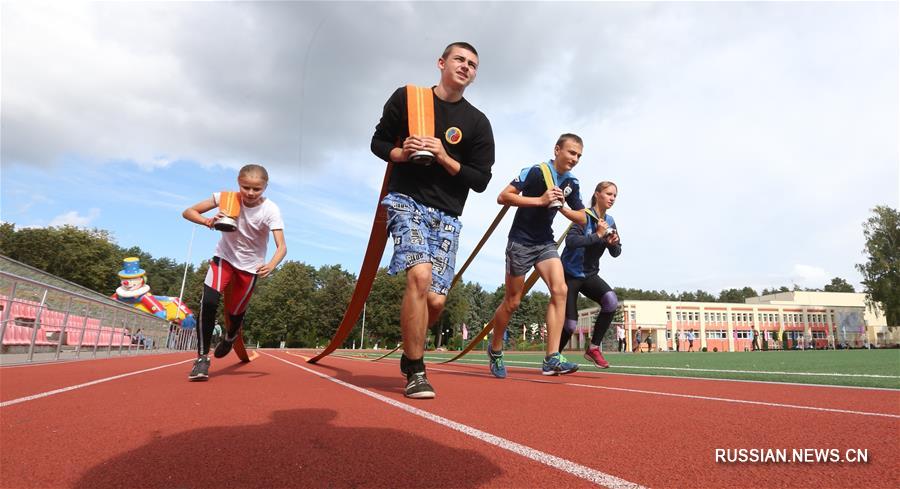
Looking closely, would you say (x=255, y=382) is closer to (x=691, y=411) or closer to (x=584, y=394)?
(x=584, y=394)

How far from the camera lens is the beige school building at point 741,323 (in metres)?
74.0

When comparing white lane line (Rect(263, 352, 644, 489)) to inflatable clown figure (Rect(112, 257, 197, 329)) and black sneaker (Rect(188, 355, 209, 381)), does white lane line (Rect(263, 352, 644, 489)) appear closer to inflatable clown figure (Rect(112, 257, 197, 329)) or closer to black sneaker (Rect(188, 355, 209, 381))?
black sneaker (Rect(188, 355, 209, 381))

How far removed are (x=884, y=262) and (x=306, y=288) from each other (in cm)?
7180

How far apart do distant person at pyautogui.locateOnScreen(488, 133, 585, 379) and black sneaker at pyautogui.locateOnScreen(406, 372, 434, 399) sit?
2.32 metres

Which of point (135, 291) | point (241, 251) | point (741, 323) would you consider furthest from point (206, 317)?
point (741, 323)

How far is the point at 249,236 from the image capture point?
5.06 m

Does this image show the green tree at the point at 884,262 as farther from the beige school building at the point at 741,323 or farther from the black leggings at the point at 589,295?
the black leggings at the point at 589,295

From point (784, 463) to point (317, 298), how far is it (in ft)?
268

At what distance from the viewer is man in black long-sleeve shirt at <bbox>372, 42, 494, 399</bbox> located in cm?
333

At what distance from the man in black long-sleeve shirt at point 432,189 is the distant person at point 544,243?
5.09ft

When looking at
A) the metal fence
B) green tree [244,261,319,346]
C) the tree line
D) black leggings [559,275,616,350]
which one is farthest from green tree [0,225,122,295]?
black leggings [559,275,616,350]

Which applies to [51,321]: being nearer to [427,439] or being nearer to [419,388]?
[419,388]

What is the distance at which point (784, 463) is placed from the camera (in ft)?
5.95

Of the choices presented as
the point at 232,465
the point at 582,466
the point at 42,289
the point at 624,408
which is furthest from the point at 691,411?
the point at 42,289
